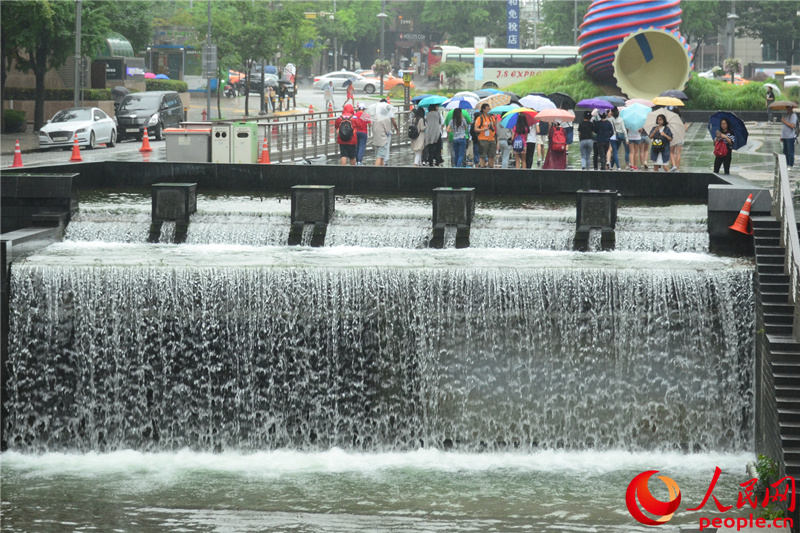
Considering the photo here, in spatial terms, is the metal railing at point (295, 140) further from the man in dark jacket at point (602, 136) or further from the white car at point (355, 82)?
the white car at point (355, 82)

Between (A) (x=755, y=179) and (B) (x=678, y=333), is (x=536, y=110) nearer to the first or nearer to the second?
(A) (x=755, y=179)

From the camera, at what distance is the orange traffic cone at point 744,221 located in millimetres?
18125

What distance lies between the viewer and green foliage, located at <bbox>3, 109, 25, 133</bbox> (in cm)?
4456

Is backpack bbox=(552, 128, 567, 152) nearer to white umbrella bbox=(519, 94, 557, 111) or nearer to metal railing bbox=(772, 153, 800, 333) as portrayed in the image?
white umbrella bbox=(519, 94, 557, 111)

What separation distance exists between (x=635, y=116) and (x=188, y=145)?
31.7 feet

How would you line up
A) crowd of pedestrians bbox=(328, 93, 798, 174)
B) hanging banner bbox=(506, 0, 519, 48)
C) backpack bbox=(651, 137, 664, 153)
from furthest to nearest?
hanging banner bbox=(506, 0, 519, 48) < crowd of pedestrians bbox=(328, 93, 798, 174) < backpack bbox=(651, 137, 664, 153)

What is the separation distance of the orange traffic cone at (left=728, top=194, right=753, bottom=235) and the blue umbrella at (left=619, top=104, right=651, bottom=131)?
30.4 ft

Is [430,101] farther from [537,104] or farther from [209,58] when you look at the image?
[209,58]

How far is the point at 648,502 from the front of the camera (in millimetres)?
13633

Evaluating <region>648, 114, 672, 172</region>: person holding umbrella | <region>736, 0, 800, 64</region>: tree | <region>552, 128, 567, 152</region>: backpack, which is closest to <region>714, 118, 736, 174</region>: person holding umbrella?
<region>648, 114, 672, 172</region>: person holding umbrella

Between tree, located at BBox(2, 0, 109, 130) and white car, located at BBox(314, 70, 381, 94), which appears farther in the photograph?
white car, located at BBox(314, 70, 381, 94)

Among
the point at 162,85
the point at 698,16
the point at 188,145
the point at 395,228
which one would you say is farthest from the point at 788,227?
the point at 698,16

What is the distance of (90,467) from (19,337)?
92.5 inches

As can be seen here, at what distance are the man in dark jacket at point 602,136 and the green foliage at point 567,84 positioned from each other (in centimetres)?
2432
